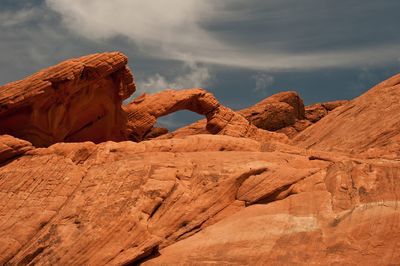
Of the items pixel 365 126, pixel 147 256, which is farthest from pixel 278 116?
pixel 147 256

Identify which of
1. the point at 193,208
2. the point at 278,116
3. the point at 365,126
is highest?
the point at 278,116

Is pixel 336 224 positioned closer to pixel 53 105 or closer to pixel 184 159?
pixel 184 159

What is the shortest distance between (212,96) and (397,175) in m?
18.5

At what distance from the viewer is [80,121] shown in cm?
3177

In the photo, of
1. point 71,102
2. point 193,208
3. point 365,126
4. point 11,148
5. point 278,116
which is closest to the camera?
point 193,208

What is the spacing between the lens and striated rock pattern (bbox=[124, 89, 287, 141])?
35500mm

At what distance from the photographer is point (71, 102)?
97.3 ft

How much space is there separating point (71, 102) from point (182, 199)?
11.2 metres

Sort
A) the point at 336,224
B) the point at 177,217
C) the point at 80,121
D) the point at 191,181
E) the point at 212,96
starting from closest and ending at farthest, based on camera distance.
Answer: the point at 336,224, the point at 177,217, the point at 191,181, the point at 80,121, the point at 212,96

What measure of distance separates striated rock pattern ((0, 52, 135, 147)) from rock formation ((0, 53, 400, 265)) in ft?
0.31

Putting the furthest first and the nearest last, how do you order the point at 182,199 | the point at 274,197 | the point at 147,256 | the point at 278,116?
the point at 278,116 → the point at 274,197 → the point at 182,199 → the point at 147,256

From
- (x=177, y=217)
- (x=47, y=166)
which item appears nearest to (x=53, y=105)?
(x=47, y=166)

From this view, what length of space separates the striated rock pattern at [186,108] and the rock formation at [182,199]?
7660 mm

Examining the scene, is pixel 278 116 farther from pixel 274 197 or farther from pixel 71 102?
pixel 274 197
